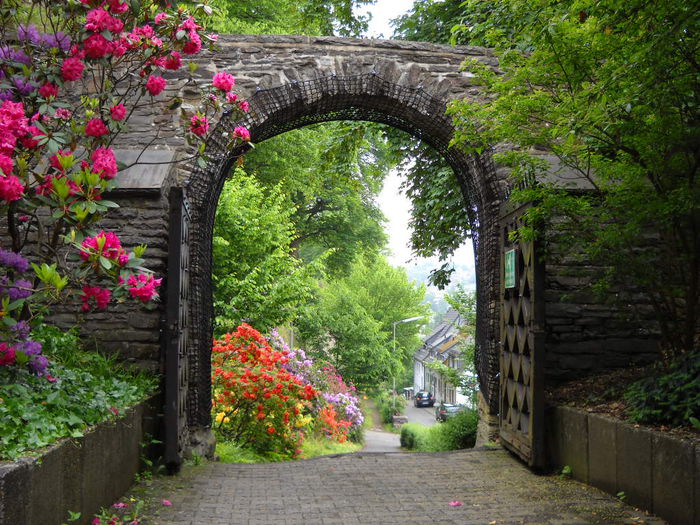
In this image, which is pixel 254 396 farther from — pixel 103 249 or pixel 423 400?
pixel 423 400

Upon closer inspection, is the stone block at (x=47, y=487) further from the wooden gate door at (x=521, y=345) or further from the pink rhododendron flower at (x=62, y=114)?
the wooden gate door at (x=521, y=345)

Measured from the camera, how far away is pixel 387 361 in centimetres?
2681

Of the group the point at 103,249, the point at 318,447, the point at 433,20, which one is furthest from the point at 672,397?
the point at 433,20

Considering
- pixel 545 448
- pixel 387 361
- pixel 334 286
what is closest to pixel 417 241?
pixel 545 448

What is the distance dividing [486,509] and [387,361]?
2232cm

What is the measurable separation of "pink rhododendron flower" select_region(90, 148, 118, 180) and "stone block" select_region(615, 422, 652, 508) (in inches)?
143

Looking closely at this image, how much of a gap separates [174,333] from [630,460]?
3652 millimetres

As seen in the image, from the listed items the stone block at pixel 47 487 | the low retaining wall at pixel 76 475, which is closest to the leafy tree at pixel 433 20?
the low retaining wall at pixel 76 475

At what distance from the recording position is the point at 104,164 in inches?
156

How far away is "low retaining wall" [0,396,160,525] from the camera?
2.70 m

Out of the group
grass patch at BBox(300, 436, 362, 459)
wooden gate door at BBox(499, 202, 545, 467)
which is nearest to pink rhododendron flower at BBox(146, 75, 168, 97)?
wooden gate door at BBox(499, 202, 545, 467)

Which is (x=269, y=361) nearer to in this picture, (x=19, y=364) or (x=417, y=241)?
(x=417, y=241)

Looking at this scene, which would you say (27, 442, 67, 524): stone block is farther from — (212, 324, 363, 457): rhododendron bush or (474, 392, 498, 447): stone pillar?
(212, 324, 363, 457): rhododendron bush

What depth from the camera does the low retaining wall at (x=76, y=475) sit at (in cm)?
270
